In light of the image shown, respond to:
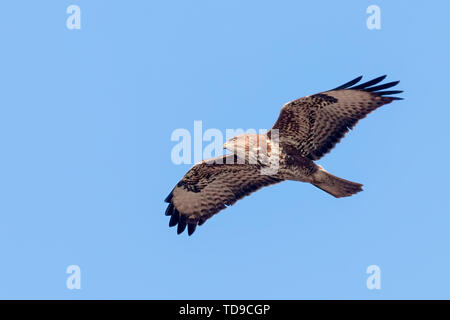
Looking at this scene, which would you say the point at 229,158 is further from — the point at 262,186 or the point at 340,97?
the point at 340,97

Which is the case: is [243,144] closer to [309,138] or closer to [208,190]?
[309,138]

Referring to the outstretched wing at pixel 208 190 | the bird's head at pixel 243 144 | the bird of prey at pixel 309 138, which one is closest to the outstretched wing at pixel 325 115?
the bird of prey at pixel 309 138

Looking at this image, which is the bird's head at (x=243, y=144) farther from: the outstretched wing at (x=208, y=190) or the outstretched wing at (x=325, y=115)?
the outstretched wing at (x=208, y=190)

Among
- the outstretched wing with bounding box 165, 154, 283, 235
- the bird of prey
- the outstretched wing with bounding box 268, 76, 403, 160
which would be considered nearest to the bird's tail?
the bird of prey

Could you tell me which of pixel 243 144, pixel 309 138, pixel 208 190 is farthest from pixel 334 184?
pixel 208 190

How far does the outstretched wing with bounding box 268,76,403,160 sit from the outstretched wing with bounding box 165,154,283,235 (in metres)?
0.84

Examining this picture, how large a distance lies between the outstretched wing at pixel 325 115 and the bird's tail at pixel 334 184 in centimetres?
40

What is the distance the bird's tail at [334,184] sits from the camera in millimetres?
10344

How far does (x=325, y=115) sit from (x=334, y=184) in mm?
1022
